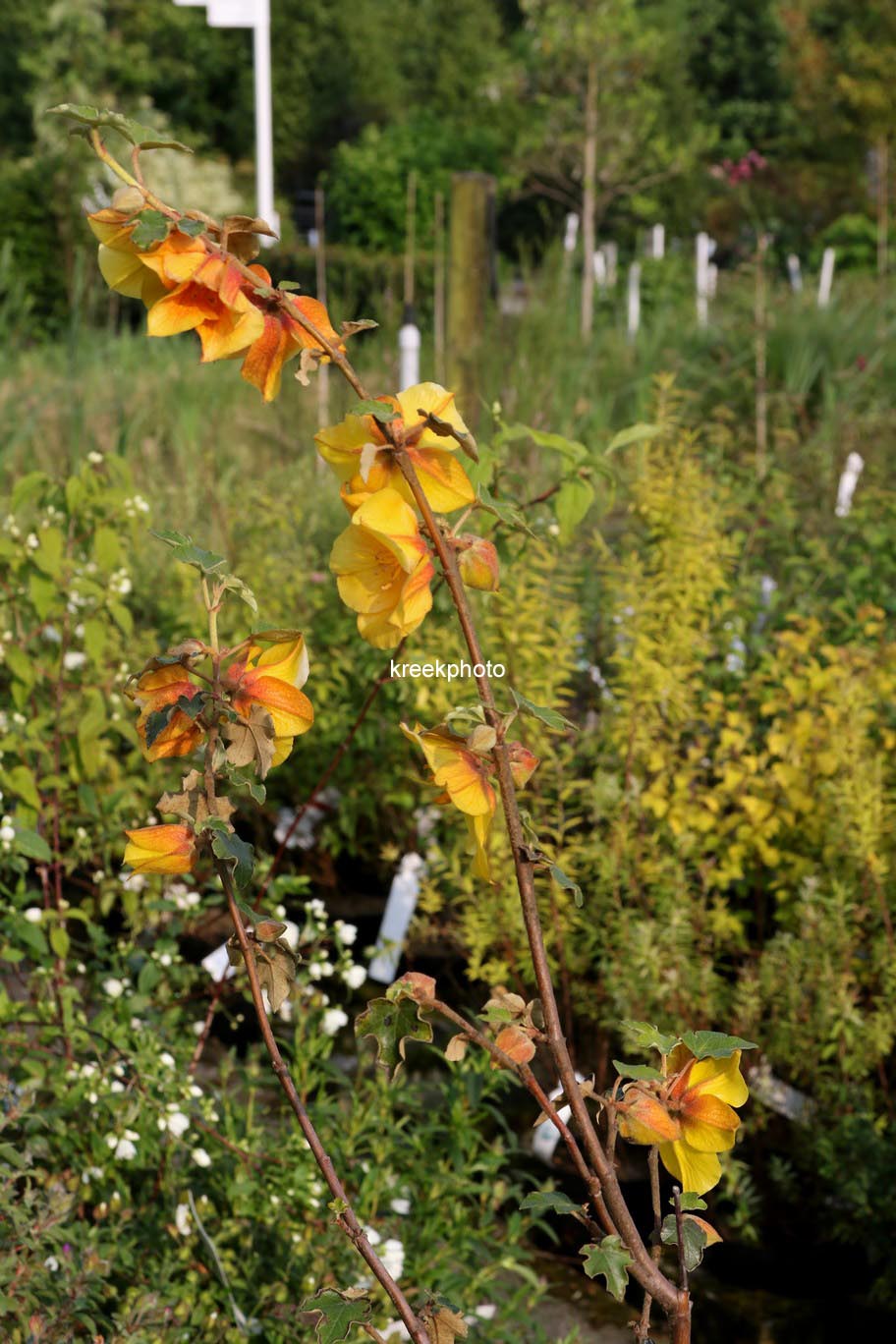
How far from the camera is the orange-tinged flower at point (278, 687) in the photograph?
3.17 feet

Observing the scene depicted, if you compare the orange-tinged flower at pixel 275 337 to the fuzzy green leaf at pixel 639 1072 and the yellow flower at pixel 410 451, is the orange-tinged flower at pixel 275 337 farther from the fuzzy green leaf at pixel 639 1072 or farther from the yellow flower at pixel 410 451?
the fuzzy green leaf at pixel 639 1072

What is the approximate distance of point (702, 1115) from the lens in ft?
2.91

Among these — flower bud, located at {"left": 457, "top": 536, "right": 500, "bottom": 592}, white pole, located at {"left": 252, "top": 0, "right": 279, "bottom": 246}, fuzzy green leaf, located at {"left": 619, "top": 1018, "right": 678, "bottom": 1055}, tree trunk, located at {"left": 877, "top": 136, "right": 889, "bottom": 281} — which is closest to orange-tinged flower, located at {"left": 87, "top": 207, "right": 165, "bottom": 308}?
flower bud, located at {"left": 457, "top": 536, "right": 500, "bottom": 592}

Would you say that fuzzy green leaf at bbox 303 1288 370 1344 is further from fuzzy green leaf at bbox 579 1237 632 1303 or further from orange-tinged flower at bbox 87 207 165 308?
orange-tinged flower at bbox 87 207 165 308

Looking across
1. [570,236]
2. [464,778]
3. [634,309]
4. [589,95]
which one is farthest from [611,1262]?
[570,236]

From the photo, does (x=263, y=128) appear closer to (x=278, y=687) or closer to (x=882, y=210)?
(x=882, y=210)

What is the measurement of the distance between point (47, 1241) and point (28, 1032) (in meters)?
0.65

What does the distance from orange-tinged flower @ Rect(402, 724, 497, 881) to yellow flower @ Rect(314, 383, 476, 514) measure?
0.14m

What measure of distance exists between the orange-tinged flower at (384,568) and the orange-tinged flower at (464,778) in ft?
0.23

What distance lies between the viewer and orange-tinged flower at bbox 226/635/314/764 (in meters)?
0.97

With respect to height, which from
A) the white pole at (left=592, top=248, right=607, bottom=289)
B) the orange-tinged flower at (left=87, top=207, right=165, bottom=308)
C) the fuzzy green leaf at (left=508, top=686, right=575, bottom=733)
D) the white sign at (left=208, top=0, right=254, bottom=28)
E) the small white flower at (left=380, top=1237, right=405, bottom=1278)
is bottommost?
the white pole at (left=592, top=248, right=607, bottom=289)

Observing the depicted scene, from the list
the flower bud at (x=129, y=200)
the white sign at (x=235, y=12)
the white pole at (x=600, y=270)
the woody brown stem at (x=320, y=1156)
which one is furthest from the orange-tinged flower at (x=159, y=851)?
the white pole at (x=600, y=270)

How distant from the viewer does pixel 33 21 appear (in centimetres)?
2067

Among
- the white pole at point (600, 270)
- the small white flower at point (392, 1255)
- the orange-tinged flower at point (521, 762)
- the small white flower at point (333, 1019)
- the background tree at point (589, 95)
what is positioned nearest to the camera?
the orange-tinged flower at point (521, 762)
